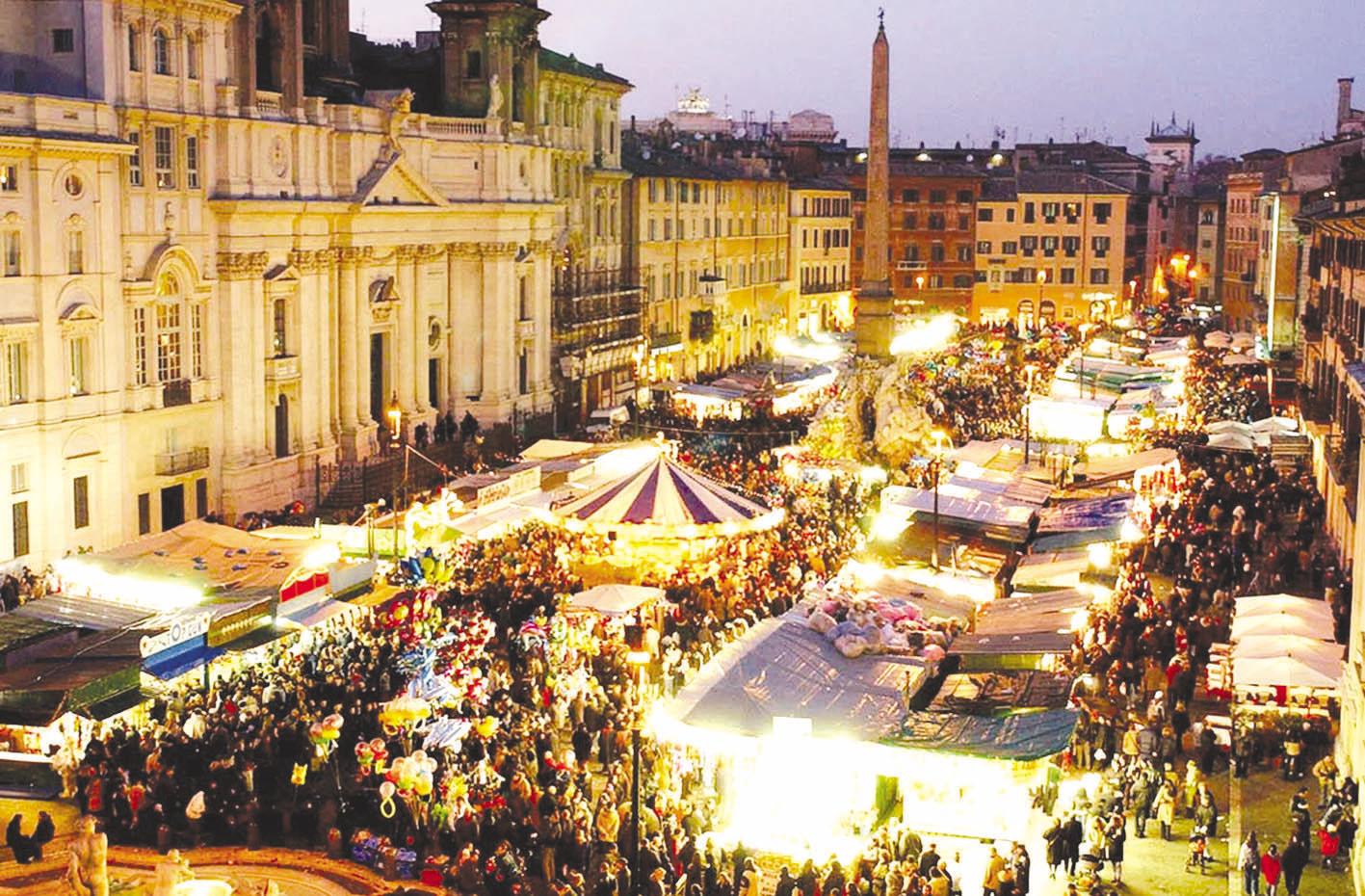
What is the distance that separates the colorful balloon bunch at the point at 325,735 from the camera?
21703 mm

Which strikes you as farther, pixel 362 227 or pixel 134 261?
pixel 362 227

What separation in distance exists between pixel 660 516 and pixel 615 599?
4.96 meters

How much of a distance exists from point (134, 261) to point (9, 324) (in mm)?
4072

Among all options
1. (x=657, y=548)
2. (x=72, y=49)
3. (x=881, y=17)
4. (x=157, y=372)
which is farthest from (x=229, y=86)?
(x=881, y=17)

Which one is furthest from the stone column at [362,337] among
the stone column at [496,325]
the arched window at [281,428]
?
the stone column at [496,325]

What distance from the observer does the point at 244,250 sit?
3812 cm

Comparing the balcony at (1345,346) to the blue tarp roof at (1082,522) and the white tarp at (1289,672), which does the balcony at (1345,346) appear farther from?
the white tarp at (1289,672)

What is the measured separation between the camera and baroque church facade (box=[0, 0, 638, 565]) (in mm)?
32250

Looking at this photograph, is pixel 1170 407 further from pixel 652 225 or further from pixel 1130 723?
pixel 1130 723

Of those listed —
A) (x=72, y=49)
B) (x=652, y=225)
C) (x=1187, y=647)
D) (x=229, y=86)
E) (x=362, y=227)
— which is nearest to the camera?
(x=1187, y=647)

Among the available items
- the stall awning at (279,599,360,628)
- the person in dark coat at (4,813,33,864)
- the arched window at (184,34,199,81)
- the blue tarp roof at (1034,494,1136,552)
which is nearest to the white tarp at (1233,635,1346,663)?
the blue tarp roof at (1034,494,1136,552)

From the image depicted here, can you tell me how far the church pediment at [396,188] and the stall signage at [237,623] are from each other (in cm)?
1952

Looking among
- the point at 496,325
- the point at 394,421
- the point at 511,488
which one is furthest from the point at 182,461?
the point at 496,325

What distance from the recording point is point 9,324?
31078 millimetres
